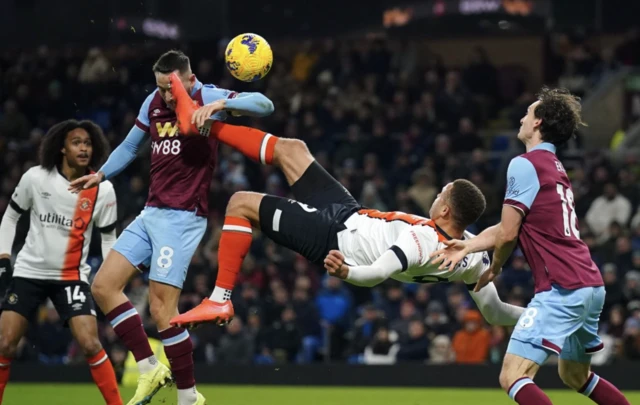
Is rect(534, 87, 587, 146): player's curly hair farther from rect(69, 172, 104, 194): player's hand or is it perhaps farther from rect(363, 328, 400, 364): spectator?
rect(363, 328, 400, 364): spectator

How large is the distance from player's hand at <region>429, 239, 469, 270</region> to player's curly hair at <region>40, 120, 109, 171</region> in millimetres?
2955

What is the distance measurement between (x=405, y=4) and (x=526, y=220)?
458 inches

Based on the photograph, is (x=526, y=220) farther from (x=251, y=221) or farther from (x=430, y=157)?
(x=430, y=157)

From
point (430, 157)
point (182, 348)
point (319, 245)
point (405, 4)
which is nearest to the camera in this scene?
point (319, 245)

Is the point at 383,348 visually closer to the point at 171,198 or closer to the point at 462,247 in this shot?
the point at 171,198

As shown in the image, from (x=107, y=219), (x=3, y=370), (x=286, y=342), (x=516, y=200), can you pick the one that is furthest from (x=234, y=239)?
(x=286, y=342)

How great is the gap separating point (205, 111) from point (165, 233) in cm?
100

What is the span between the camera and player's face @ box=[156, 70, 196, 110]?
710 centimetres

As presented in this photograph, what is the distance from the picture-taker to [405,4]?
17.1m

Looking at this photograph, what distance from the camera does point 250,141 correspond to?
682cm

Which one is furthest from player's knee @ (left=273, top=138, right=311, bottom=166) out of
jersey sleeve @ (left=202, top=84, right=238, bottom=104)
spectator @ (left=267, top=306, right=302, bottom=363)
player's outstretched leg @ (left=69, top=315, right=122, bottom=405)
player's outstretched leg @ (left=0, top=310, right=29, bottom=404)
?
spectator @ (left=267, top=306, right=302, bottom=363)

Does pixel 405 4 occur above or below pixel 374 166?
above

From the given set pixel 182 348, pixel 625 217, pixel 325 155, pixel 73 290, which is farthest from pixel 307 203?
pixel 325 155

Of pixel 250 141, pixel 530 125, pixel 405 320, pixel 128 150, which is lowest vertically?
pixel 405 320
